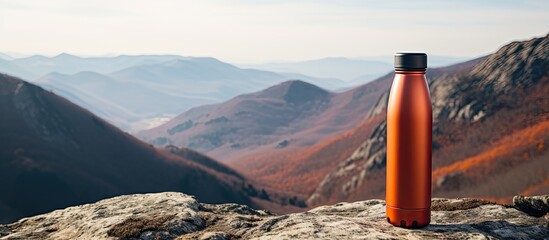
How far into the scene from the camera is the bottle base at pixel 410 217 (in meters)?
8.27

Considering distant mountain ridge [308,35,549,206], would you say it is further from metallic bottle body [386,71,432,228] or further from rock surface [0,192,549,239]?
metallic bottle body [386,71,432,228]

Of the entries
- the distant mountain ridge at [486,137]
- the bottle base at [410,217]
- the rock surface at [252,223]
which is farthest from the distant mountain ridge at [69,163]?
the bottle base at [410,217]

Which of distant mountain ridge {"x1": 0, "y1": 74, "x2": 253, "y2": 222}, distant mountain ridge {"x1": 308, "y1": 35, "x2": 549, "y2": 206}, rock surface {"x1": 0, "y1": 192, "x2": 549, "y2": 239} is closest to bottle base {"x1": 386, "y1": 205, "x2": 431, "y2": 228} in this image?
rock surface {"x1": 0, "y1": 192, "x2": 549, "y2": 239}

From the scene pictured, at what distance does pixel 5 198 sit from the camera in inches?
3974

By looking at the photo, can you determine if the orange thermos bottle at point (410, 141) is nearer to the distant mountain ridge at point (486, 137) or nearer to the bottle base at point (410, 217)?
the bottle base at point (410, 217)

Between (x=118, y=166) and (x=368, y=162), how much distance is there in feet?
247

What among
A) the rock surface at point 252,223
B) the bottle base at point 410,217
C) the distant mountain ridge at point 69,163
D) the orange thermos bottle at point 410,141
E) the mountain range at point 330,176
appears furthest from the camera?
the distant mountain ridge at point 69,163

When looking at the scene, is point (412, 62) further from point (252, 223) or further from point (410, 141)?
point (252, 223)

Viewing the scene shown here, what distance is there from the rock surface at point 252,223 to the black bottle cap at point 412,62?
9.53 feet

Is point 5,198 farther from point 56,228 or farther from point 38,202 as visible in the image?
point 56,228

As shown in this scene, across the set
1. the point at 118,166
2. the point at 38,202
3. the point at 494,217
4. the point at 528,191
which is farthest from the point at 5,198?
the point at 494,217

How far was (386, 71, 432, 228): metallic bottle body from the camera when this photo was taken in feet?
26.6

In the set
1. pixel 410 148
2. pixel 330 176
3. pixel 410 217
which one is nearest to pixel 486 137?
pixel 330 176

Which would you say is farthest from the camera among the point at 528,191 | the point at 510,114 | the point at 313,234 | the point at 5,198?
the point at 510,114
